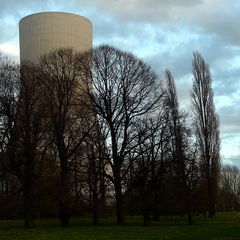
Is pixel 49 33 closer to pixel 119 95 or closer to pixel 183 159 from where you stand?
pixel 119 95

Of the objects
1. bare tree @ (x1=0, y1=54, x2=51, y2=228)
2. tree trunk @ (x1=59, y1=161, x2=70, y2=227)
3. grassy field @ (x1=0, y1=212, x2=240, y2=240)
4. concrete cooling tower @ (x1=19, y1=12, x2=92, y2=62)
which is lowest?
grassy field @ (x1=0, y1=212, x2=240, y2=240)

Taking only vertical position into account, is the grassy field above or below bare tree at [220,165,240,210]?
below

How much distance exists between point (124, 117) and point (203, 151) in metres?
19.1

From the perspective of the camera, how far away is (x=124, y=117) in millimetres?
52562

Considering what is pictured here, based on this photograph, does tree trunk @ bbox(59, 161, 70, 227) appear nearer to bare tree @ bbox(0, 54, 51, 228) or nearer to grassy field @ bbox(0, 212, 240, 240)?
bare tree @ bbox(0, 54, 51, 228)

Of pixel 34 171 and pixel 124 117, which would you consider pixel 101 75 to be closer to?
pixel 124 117

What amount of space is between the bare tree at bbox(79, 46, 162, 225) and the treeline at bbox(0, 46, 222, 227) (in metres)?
0.10

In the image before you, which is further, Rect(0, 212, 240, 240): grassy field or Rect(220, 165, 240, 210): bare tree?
Rect(220, 165, 240, 210): bare tree

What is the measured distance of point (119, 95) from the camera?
53000mm

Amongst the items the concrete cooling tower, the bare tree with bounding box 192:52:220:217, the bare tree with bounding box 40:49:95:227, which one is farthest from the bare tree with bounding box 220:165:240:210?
the bare tree with bounding box 40:49:95:227

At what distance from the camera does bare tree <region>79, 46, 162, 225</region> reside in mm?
52375


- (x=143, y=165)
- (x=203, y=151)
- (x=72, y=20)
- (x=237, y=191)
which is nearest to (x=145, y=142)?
(x=143, y=165)

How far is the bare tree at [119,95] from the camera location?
5238cm

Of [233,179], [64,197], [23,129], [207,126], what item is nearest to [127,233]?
[64,197]
